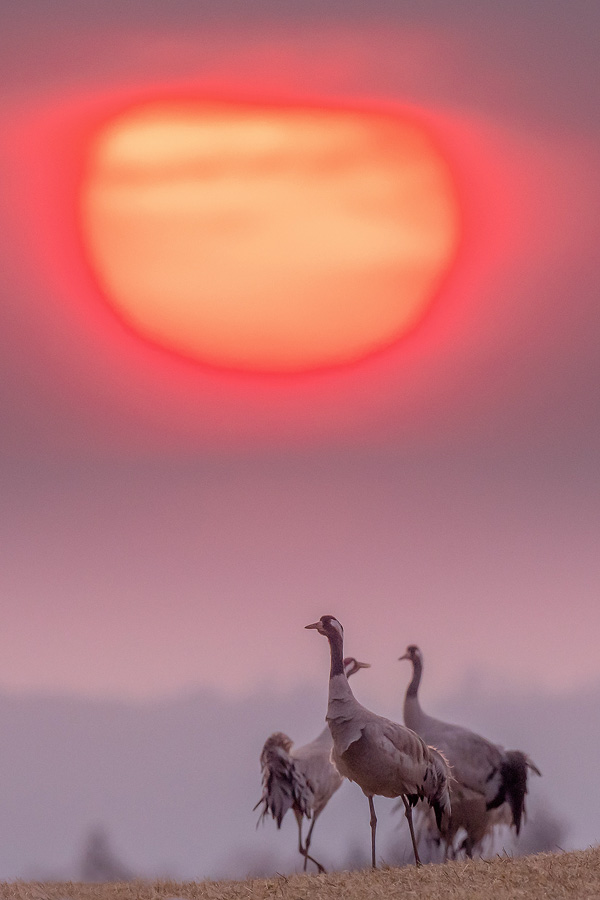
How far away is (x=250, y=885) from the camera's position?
15867 millimetres

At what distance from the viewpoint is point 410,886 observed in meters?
14.9

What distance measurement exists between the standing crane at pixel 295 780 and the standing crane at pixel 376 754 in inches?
122

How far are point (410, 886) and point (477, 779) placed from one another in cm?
615

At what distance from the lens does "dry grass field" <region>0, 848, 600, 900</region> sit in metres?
14.4

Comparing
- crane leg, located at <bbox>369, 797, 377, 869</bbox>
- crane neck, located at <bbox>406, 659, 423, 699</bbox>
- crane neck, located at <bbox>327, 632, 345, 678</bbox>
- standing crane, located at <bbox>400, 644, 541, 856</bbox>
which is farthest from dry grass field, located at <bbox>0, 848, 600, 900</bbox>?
crane neck, located at <bbox>406, 659, 423, 699</bbox>

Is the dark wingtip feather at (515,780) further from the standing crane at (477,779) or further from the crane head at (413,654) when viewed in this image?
the crane head at (413,654)

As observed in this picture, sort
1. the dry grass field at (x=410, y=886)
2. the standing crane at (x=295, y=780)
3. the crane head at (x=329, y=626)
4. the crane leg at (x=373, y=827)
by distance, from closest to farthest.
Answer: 1. the dry grass field at (x=410, y=886)
2. the crane leg at (x=373, y=827)
3. the crane head at (x=329, y=626)
4. the standing crane at (x=295, y=780)

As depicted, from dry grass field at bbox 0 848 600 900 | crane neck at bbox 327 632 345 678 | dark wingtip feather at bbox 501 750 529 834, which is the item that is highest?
crane neck at bbox 327 632 345 678

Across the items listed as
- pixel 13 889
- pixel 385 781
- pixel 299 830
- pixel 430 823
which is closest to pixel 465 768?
pixel 430 823

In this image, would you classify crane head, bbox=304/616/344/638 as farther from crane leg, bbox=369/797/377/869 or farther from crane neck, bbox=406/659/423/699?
crane neck, bbox=406/659/423/699

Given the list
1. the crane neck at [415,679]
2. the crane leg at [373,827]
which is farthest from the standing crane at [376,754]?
the crane neck at [415,679]

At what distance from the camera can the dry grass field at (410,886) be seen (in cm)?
1436

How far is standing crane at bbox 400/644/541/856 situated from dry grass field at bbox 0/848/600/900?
425cm

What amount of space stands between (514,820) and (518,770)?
2.50ft
